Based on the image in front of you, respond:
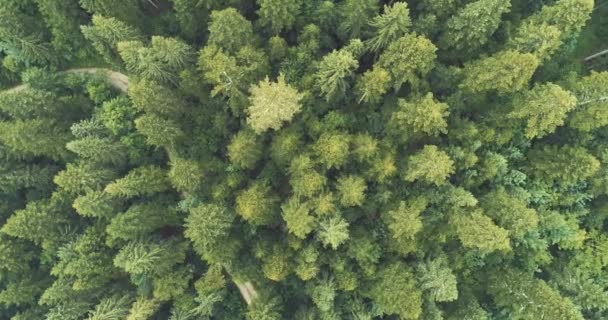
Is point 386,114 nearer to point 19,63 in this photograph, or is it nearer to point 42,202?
point 42,202

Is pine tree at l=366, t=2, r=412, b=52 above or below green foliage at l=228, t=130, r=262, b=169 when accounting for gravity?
above

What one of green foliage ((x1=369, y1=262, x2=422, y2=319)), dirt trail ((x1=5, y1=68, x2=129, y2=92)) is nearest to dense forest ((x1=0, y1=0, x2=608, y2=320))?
green foliage ((x1=369, y1=262, x2=422, y2=319))

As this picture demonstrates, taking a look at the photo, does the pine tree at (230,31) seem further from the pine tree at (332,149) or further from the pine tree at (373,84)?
the pine tree at (332,149)

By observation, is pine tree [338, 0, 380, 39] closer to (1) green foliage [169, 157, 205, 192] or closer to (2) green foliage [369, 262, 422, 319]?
(1) green foliage [169, 157, 205, 192]

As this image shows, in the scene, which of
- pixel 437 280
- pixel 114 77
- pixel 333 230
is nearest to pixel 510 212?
pixel 437 280

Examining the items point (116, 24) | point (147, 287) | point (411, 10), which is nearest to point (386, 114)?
point (411, 10)

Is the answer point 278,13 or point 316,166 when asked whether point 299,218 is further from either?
point 278,13
